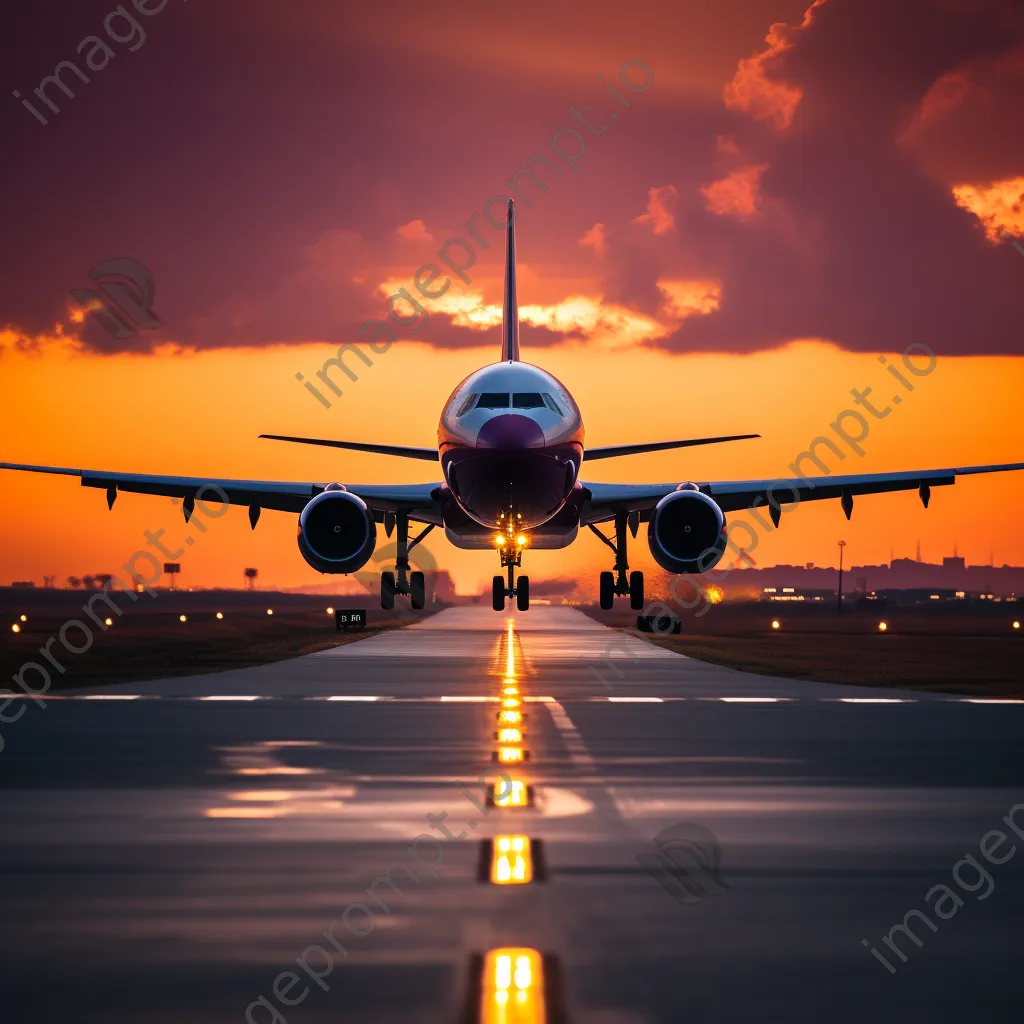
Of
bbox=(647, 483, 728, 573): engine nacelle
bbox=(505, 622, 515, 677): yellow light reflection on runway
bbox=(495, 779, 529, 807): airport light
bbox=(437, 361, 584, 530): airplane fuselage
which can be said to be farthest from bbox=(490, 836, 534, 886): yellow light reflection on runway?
bbox=(647, 483, 728, 573): engine nacelle

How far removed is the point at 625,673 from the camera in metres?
38.9

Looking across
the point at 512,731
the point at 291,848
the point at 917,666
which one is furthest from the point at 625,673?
the point at 291,848

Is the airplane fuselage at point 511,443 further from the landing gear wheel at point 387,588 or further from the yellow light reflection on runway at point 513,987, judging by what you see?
the yellow light reflection on runway at point 513,987

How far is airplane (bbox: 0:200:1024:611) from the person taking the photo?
38.5m

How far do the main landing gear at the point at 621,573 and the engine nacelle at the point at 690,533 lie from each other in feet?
14.9

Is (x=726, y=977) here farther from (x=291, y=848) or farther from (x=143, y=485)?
(x=143, y=485)

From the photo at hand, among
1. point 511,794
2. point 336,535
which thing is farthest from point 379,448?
point 511,794

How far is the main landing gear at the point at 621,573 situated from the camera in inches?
2016

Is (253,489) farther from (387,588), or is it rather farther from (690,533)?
(690,533)

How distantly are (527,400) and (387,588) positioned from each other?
44.5 feet

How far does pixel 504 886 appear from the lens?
1102 cm

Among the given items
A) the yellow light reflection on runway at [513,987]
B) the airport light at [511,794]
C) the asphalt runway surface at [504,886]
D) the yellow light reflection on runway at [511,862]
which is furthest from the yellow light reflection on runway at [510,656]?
the yellow light reflection on runway at [513,987]

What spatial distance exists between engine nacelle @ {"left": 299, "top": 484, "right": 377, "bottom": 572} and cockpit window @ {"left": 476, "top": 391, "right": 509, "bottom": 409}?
7.92m

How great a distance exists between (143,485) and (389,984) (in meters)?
45.2
